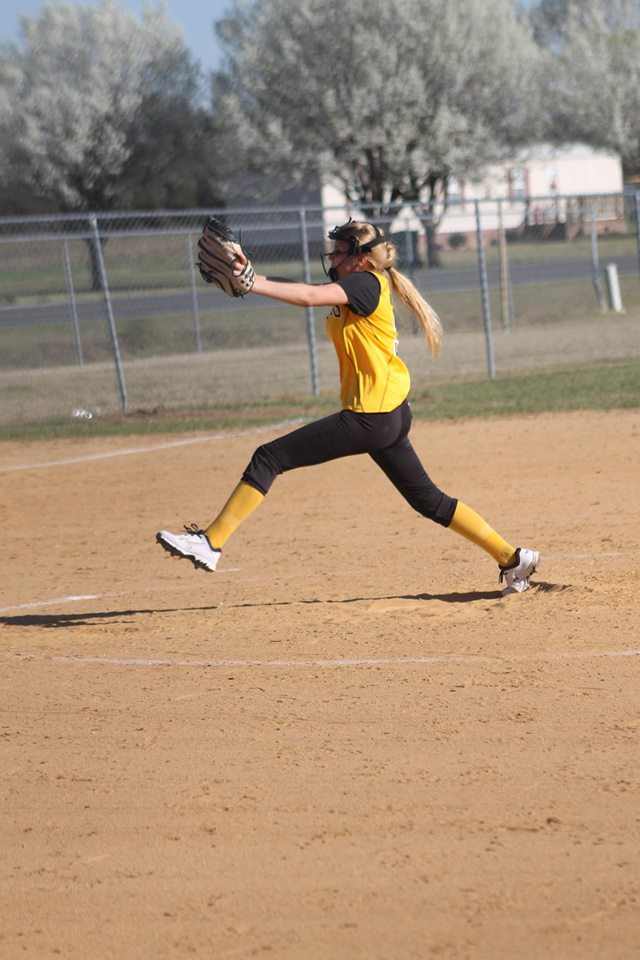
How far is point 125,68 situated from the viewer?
145 feet

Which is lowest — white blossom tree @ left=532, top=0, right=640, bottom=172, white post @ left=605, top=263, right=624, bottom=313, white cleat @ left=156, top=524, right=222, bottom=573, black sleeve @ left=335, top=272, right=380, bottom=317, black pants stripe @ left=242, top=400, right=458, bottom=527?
white post @ left=605, top=263, right=624, bottom=313

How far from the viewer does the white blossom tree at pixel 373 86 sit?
133ft

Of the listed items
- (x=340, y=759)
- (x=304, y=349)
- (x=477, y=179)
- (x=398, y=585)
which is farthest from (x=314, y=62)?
(x=340, y=759)

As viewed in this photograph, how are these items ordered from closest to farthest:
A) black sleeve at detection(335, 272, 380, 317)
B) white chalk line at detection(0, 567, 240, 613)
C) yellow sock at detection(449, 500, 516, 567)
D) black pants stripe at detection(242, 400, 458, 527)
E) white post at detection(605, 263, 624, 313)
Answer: black sleeve at detection(335, 272, 380, 317), black pants stripe at detection(242, 400, 458, 527), yellow sock at detection(449, 500, 516, 567), white chalk line at detection(0, 567, 240, 613), white post at detection(605, 263, 624, 313)

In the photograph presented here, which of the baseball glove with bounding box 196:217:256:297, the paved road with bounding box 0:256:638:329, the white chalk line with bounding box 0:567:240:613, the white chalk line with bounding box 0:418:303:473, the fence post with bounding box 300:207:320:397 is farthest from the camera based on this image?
the paved road with bounding box 0:256:638:329

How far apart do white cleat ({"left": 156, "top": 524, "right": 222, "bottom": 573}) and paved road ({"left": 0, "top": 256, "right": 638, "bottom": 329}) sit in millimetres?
18803

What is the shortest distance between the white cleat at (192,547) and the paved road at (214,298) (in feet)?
61.7

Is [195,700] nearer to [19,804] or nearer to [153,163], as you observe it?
[19,804]

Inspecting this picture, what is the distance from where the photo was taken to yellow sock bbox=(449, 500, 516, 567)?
22.3ft

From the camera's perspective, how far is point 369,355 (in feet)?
21.0

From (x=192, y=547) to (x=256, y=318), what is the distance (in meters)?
23.9

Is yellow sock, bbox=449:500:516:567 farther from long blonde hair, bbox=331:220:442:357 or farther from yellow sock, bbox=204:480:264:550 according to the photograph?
yellow sock, bbox=204:480:264:550

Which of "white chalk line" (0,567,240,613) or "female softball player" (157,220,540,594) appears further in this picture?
"white chalk line" (0,567,240,613)

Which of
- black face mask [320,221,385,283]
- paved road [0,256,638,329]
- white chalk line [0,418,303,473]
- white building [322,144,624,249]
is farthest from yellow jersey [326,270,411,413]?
white building [322,144,624,249]
